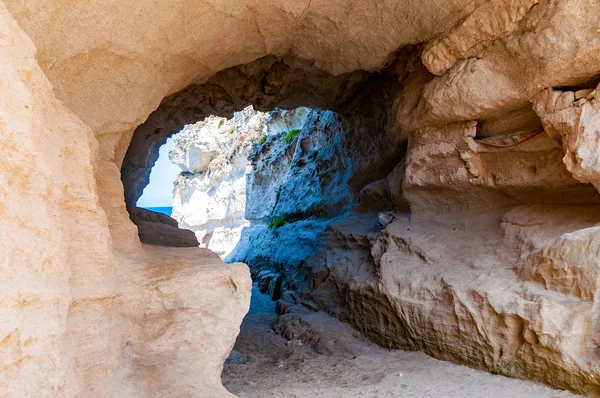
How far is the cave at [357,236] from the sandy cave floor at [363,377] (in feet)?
0.11

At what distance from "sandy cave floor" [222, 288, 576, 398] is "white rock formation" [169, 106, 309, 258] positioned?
11.9m

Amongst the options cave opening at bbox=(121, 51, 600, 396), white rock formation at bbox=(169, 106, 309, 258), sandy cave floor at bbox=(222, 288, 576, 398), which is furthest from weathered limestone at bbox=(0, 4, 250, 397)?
white rock formation at bbox=(169, 106, 309, 258)

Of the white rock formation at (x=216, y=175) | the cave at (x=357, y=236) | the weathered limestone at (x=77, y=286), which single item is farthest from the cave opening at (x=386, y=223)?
the white rock formation at (x=216, y=175)

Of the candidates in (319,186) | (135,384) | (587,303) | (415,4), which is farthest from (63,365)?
(319,186)

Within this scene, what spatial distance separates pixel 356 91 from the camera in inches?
330

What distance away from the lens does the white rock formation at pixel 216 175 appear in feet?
60.3

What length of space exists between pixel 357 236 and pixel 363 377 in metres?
3.17

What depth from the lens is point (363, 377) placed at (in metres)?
4.00

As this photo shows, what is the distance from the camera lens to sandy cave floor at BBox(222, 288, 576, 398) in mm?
3408

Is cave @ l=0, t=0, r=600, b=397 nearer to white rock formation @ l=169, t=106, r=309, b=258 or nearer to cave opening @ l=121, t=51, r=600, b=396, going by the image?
cave opening @ l=121, t=51, r=600, b=396

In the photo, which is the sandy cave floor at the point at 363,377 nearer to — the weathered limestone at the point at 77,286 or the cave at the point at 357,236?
the cave at the point at 357,236

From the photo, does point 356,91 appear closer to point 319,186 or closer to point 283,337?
point 319,186

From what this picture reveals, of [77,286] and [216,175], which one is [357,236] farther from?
[216,175]

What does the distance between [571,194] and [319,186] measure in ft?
23.0
